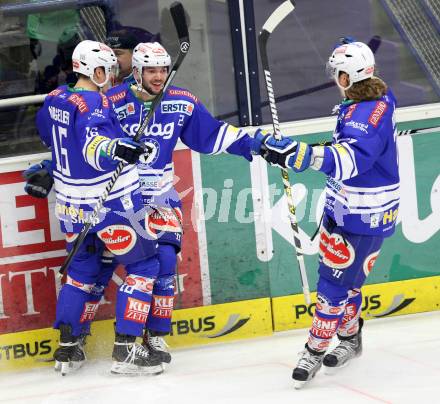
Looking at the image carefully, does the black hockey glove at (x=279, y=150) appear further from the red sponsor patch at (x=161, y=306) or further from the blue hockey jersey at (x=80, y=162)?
the red sponsor patch at (x=161, y=306)

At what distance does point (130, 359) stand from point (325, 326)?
93cm

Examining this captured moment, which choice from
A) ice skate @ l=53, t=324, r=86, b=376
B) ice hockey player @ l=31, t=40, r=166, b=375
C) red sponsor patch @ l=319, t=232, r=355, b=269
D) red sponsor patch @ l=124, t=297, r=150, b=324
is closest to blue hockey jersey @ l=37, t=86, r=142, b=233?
ice hockey player @ l=31, t=40, r=166, b=375

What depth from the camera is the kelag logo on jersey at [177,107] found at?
5027 millimetres

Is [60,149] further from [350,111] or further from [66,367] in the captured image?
[350,111]

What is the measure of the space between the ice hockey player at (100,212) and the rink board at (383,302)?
87cm

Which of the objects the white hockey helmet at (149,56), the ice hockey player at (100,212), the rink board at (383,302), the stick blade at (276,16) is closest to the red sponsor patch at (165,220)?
the ice hockey player at (100,212)

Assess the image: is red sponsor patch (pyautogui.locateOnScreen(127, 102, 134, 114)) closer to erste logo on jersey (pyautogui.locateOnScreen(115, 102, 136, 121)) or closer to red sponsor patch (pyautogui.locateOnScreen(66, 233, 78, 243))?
erste logo on jersey (pyautogui.locateOnScreen(115, 102, 136, 121))

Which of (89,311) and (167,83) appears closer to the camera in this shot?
(167,83)

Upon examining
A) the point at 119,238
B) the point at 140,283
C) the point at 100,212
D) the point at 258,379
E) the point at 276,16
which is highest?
the point at 276,16

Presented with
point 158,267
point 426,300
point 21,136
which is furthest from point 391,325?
point 21,136

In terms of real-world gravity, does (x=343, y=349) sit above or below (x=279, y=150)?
below

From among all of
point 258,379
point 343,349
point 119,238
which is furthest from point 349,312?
point 119,238

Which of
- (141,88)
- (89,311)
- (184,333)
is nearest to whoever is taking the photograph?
(141,88)

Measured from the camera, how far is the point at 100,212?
4.90 metres
